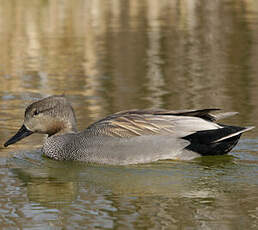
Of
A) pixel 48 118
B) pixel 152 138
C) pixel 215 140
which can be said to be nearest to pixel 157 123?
pixel 152 138

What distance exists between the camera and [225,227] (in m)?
5.72

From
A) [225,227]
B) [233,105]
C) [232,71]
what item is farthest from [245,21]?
[225,227]

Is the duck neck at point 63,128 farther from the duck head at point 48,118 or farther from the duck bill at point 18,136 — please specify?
the duck bill at point 18,136

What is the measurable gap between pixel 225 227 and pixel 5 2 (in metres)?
24.7

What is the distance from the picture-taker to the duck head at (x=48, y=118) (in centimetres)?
839

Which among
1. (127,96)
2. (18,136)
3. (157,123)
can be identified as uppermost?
(157,123)

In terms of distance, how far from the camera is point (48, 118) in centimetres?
843

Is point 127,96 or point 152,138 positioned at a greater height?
point 152,138

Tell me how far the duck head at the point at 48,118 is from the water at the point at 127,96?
292 mm

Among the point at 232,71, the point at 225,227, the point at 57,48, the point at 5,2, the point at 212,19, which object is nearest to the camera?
the point at 225,227

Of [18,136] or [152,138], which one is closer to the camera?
[152,138]

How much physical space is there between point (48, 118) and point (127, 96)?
364 centimetres

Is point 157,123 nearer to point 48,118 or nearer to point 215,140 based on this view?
point 215,140

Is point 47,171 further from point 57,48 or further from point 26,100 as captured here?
point 57,48
